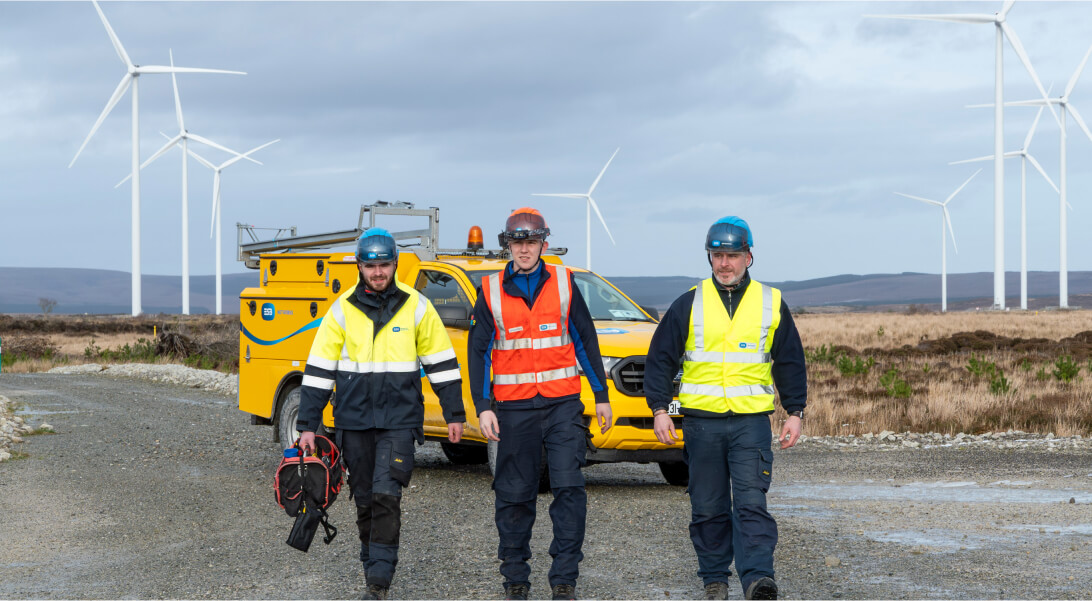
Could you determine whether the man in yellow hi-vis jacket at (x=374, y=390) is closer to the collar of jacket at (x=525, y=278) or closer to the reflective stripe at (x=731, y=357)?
the collar of jacket at (x=525, y=278)

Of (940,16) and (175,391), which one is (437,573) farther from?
(940,16)

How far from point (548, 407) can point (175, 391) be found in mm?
18849

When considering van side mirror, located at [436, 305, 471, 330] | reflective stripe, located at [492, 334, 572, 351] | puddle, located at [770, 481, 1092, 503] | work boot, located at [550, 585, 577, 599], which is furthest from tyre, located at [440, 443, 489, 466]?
work boot, located at [550, 585, 577, 599]

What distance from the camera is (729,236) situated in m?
5.81

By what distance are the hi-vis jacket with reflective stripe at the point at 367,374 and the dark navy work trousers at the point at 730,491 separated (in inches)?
51.9

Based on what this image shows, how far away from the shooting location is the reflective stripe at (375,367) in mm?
5988

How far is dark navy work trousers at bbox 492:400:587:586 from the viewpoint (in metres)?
5.80

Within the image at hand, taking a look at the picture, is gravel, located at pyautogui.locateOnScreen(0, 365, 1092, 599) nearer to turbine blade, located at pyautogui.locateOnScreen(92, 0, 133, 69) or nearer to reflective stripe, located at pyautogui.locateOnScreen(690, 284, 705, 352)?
reflective stripe, located at pyautogui.locateOnScreen(690, 284, 705, 352)

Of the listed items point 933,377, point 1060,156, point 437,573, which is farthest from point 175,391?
point 1060,156

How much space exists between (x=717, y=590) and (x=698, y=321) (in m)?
1.38

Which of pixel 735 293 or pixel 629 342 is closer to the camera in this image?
pixel 735 293

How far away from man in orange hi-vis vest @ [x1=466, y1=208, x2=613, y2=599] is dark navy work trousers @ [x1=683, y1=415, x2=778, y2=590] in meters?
0.54

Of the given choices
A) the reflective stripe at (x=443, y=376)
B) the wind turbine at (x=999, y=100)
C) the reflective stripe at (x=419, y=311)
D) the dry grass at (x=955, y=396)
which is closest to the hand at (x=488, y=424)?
the reflective stripe at (x=443, y=376)

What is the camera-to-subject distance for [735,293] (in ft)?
19.1
